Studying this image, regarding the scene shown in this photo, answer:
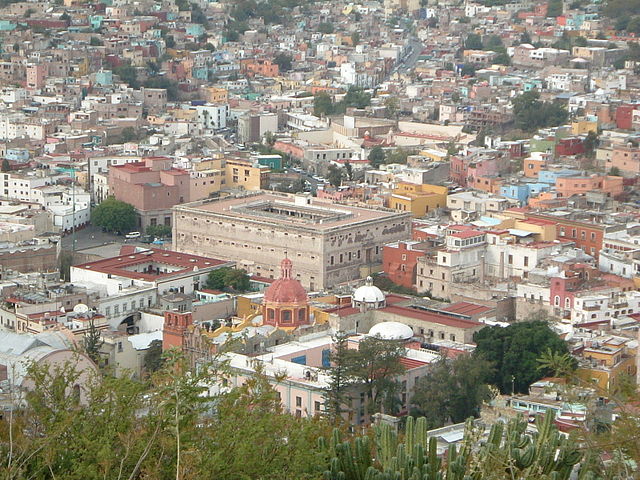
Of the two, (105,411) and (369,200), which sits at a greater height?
(105,411)

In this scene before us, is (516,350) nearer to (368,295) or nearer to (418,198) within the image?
(368,295)

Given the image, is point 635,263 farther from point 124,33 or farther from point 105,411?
point 124,33

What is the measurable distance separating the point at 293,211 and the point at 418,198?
3.30m

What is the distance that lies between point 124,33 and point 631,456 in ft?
169

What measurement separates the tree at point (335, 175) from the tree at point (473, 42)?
23018 mm

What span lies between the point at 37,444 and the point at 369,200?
22.4 m

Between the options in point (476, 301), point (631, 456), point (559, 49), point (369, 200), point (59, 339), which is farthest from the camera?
point (559, 49)

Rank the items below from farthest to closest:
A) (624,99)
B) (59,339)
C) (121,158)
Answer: (624,99) → (121,158) → (59,339)

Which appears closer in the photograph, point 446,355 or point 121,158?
point 446,355

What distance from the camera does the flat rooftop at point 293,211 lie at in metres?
31.6

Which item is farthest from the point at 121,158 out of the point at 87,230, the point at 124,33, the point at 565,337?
the point at 124,33

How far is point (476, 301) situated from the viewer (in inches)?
1101

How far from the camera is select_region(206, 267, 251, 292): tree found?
29.2 meters

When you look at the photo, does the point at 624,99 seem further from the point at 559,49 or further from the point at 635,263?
the point at 635,263
